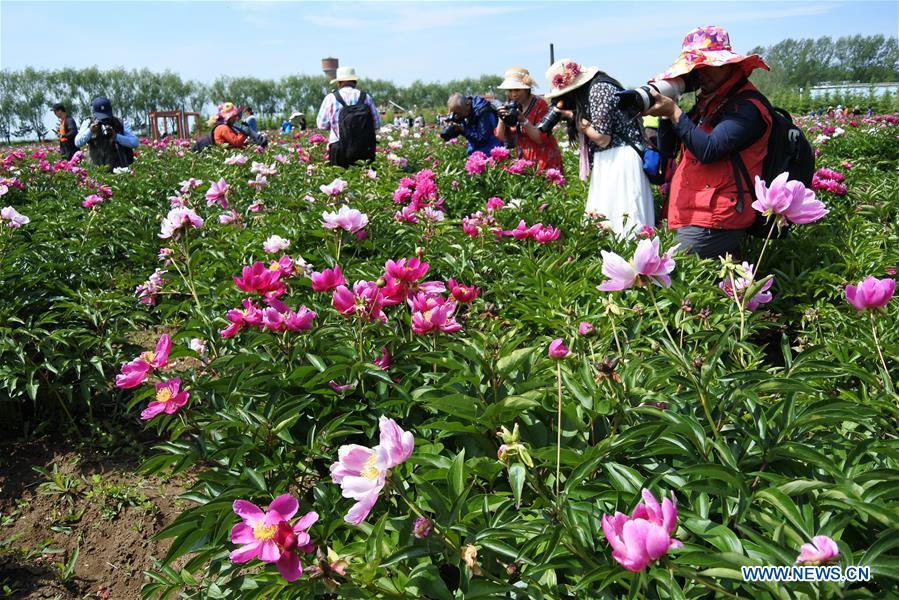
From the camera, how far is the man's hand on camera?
3059 mm

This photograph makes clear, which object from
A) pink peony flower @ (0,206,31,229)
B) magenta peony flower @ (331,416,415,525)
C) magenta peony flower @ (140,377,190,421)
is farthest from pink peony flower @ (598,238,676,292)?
pink peony flower @ (0,206,31,229)

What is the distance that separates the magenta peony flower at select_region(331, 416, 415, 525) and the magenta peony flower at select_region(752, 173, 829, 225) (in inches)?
45.0

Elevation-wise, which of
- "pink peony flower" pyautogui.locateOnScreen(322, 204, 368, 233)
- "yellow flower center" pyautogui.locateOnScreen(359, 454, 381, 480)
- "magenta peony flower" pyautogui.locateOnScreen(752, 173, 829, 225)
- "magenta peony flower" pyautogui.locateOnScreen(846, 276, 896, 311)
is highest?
"magenta peony flower" pyautogui.locateOnScreen(752, 173, 829, 225)

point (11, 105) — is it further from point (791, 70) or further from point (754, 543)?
point (754, 543)

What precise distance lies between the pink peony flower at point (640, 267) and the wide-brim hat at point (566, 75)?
321 cm

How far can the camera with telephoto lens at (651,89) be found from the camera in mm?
3109

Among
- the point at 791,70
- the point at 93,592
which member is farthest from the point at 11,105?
the point at 93,592

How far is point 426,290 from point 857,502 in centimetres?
114

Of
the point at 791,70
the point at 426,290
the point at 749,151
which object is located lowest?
the point at 426,290

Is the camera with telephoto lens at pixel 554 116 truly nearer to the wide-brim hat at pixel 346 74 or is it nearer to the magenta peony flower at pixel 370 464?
the wide-brim hat at pixel 346 74

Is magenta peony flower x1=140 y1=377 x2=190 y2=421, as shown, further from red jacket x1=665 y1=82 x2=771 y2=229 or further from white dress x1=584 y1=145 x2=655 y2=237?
white dress x1=584 y1=145 x2=655 y2=237

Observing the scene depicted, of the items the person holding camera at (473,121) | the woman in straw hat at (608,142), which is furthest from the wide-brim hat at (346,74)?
the woman in straw hat at (608,142)

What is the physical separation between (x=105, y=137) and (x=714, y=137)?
26.2ft

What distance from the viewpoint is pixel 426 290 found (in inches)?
71.3
